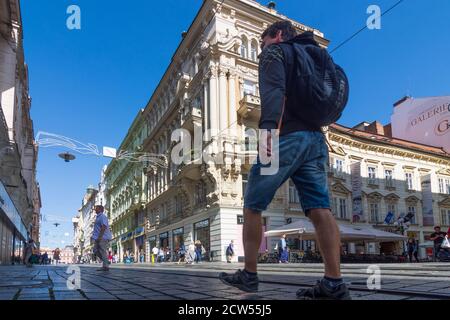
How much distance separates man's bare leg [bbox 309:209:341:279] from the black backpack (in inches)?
26.1

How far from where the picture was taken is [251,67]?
93.0 feet

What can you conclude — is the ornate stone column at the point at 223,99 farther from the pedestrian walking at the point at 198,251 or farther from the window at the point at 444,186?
the window at the point at 444,186

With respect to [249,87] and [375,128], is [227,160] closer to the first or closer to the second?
[249,87]

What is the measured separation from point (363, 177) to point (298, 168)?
33.9 meters

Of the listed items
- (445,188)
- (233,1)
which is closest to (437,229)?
(233,1)

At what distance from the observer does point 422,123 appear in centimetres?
4328

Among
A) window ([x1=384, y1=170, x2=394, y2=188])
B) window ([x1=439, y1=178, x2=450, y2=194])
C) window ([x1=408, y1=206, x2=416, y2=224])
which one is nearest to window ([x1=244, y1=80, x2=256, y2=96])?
window ([x1=384, y1=170, x2=394, y2=188])

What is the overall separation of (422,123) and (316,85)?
45438mm

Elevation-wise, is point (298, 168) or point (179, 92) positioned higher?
point (179, 92)

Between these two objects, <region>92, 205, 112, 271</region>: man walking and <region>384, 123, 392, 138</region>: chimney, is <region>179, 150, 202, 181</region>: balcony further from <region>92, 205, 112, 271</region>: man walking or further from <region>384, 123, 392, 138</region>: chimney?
<region>384, 123, 392, 138</region>: chimney

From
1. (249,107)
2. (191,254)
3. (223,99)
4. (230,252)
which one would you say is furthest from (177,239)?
(249,107)

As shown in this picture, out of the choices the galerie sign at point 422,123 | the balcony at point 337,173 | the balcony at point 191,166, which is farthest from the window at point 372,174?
the balcony at point 191,166
